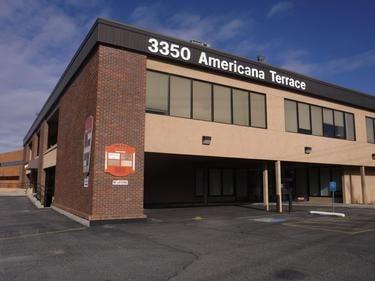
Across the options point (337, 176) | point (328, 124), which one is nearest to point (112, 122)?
point (328, 124)

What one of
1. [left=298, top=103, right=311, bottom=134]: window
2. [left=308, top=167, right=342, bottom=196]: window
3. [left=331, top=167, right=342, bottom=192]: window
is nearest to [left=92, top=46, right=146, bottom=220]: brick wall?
[left=298, top=103, right=311, bottom=134]: window

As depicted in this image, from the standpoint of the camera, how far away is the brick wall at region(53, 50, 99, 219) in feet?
54.2

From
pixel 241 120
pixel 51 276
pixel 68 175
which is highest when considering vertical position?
pixel 241 120

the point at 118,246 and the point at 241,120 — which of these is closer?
the point at 118,246

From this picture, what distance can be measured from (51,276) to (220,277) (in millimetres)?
3144

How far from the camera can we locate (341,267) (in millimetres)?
8203

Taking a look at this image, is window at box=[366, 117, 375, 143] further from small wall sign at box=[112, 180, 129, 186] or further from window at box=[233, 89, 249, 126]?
small wall sign at box=[112, 180, 129, 186]

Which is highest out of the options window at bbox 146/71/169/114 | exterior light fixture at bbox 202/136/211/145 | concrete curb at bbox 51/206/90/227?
window at bbox 146/71/169/114

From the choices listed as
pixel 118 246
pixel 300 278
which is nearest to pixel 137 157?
pixel 118 246

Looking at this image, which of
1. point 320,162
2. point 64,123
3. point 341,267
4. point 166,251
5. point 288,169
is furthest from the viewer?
point 288,169

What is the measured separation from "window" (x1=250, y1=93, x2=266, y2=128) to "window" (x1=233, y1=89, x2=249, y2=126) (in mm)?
375

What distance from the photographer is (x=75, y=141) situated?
19578mm

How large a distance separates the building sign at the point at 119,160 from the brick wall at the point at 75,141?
2.67 feet

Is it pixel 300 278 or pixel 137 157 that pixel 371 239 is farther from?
pixel 137 157
